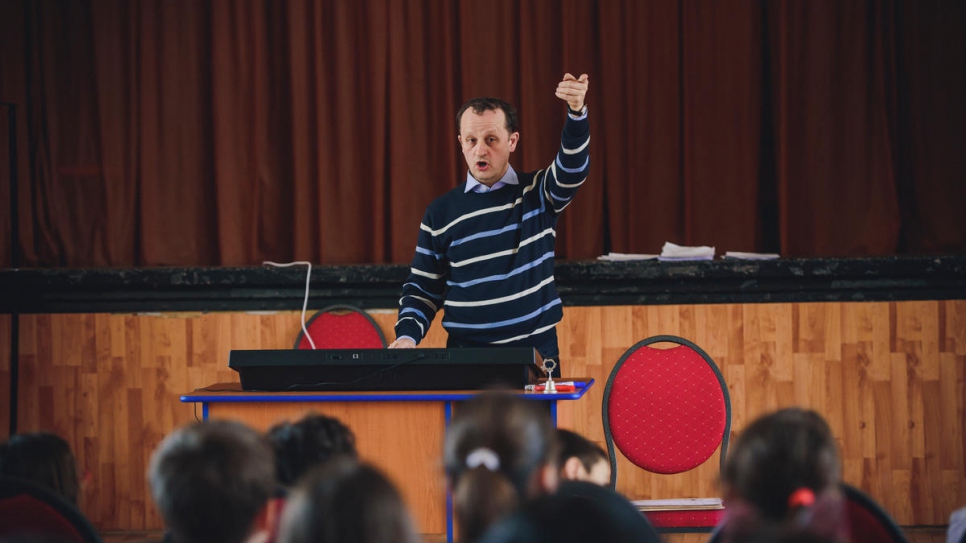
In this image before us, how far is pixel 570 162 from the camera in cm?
297

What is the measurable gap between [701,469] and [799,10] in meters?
2.10

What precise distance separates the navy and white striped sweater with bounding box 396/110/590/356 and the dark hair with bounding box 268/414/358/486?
1.30 m

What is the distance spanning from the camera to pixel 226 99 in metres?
4.79

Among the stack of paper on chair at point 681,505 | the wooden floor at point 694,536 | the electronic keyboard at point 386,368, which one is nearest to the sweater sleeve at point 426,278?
the electronic keyboard at point 386,368

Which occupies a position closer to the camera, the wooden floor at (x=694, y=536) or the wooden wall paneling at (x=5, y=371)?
the wooden floor at (x=694, y=536)

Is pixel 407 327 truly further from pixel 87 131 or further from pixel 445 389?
pixel 87 131

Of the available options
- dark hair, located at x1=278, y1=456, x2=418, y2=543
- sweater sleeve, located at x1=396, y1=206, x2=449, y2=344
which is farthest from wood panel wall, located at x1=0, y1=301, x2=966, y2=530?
dark hair, located at x1=278, y1=456, x2=418, y2=543

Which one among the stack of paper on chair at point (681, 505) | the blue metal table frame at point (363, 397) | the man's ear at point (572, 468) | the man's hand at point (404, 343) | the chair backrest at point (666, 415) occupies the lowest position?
the stack of paper on chair at point (681, 505)

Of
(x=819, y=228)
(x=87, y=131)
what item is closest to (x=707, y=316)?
(x=819, y=228)

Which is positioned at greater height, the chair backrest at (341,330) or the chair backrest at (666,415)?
the chair backrest at (341,330)

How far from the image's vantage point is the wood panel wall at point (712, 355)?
3939 mm

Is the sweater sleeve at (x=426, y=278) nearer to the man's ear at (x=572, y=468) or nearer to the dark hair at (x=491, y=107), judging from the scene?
the dark hair at (x=491, y=107)

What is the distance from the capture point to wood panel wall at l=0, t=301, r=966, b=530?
12.9 ft

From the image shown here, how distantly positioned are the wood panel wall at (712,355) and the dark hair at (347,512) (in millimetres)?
2909
